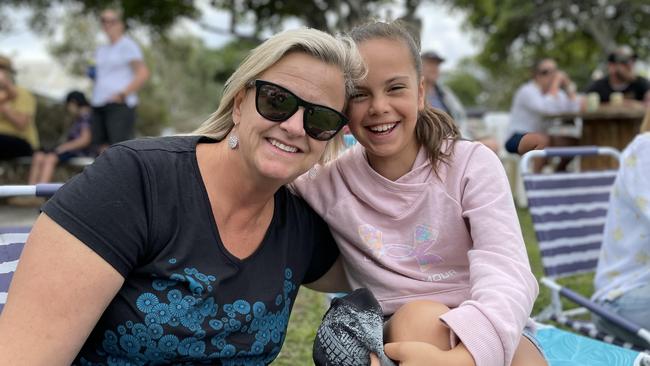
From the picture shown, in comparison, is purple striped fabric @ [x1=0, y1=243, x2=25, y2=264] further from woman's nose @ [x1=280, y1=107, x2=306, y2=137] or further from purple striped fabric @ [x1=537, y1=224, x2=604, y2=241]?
purple striped fabric @ [x1=537, y1=224, x2=604, y2=241]

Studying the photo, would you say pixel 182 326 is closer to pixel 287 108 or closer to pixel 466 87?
pixel 287 108

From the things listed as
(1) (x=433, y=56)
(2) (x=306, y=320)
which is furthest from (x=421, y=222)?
(1) (x=433, y=56)

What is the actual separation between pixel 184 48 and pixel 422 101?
108 feet

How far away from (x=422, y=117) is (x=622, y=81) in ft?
24.1

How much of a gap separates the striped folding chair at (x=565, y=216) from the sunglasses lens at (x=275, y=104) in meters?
2.00

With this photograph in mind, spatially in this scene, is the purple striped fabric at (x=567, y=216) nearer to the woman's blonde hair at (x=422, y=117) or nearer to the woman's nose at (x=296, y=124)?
the woman's blonde hair at (x=422, y=117)

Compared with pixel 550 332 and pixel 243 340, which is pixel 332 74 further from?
pixel 550 332

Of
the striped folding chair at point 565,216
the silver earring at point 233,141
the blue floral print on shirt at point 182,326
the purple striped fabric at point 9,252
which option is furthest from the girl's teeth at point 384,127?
the striped folding chair at point 565,216

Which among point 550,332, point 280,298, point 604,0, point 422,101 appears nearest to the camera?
point 280,298

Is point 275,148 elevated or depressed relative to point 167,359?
elevated

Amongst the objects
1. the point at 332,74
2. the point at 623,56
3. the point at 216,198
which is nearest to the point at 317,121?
the point at 332,74

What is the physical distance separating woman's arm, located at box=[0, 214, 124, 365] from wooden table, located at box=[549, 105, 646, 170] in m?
6.32

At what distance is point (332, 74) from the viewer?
5.46ft

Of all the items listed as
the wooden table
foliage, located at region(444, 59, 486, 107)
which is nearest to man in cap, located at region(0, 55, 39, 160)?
the wooden table
